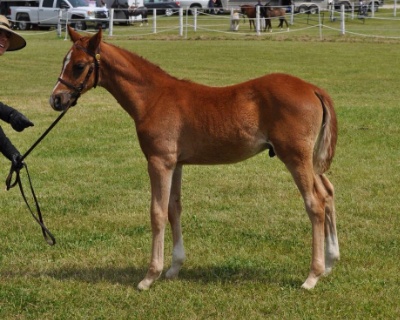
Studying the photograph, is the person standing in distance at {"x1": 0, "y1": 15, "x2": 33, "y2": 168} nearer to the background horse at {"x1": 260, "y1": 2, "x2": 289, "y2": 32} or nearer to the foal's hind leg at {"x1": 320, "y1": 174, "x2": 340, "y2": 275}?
the foal's hind leg at {"x1": 320, "y1": 174, "x2": 340, "y2": 275}

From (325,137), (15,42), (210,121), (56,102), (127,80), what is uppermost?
(15,42)

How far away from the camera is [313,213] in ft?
21.4

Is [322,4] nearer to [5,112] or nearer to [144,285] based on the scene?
[5,112]

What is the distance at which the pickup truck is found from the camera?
44.4m

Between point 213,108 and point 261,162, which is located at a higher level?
point 213,108

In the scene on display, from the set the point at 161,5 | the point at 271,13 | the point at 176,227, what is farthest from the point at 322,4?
the point at 176,227

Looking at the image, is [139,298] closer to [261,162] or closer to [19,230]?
[19,230]

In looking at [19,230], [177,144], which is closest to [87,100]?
[19,230]

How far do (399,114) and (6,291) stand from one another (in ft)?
33.4

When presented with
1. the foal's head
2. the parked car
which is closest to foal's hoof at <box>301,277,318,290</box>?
the foal's head

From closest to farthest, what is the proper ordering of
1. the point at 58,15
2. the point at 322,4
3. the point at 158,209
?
the point at 158,209, the point at 58,15, the point at 322,4

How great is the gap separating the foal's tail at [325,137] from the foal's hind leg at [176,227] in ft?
3.72

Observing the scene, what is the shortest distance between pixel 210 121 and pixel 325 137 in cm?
91

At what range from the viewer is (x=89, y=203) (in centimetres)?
951
